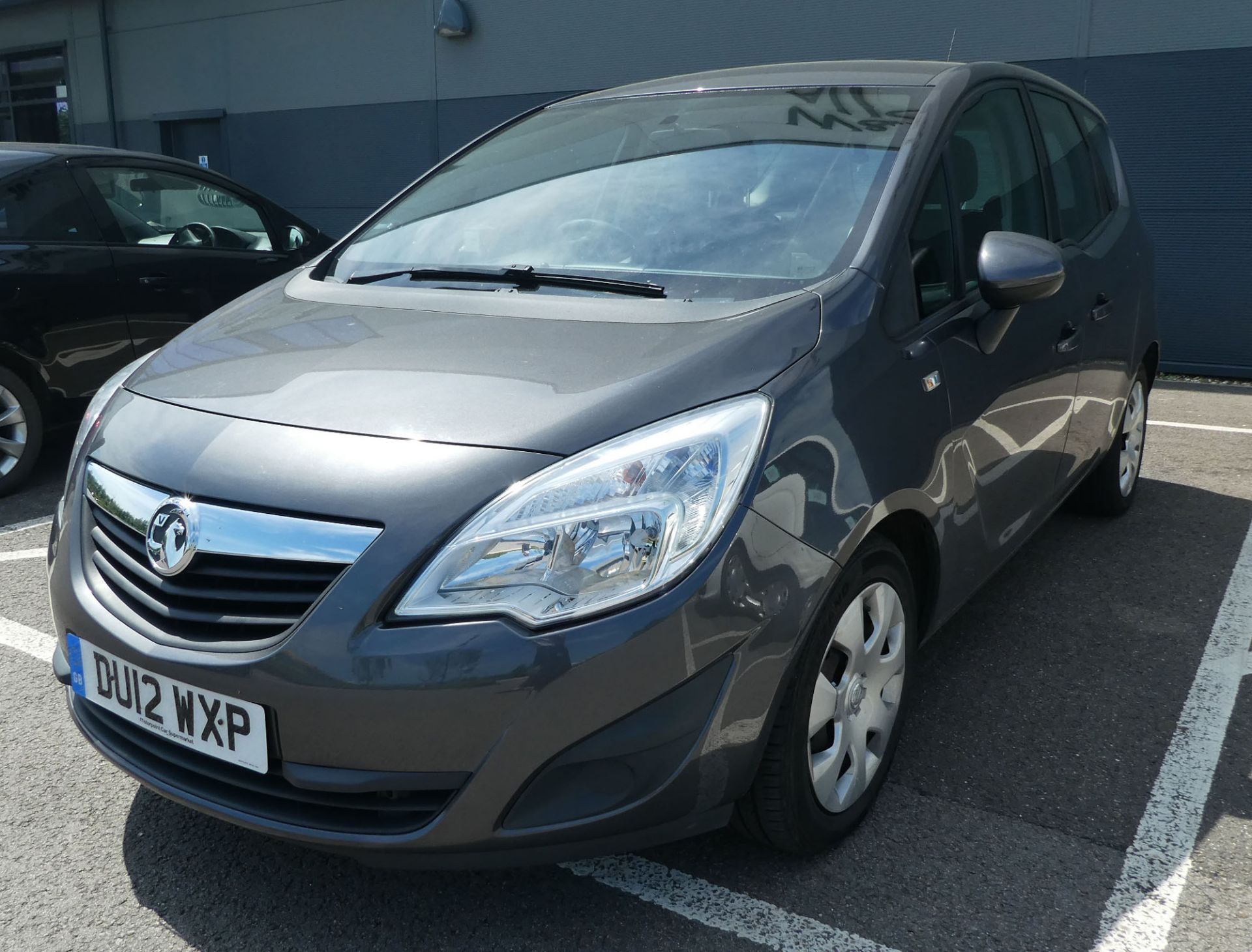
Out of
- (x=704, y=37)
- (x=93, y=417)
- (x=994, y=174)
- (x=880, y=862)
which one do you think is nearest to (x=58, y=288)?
(x=93, y=417)

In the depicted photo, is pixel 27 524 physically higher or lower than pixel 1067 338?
lower

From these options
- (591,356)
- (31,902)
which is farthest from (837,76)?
(31,902)

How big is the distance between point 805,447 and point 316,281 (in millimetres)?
Answer: 1473

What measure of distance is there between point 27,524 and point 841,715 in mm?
3628

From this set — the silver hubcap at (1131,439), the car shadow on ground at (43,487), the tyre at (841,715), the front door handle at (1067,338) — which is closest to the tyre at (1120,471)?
the silver hubcap at (1131,439)

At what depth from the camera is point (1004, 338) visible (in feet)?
9.03

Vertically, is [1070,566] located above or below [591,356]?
below

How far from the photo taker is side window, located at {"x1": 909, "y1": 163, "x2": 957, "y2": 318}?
2.49 metres

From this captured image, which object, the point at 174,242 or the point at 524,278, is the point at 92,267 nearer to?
the point at 174,242

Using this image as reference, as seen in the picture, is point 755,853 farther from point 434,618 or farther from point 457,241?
point 457,241

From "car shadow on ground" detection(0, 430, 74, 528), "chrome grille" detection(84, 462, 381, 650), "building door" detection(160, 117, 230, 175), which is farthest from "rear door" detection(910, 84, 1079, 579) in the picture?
"building door" detection(160, 117, 230, 175)

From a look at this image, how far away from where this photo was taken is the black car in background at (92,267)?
4836 mm

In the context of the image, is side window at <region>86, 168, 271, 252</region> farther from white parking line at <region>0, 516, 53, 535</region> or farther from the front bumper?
the front bumper

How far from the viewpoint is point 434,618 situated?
1726 mm
